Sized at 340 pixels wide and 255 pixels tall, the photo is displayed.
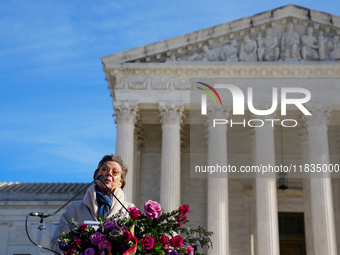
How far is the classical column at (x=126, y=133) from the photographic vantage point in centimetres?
2724

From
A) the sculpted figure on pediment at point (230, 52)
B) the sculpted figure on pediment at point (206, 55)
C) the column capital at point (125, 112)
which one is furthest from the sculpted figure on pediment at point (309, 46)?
the column capital at point (125, 112)

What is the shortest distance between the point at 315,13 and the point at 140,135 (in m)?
13.4

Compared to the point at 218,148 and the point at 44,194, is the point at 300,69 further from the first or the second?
the point at 44,194

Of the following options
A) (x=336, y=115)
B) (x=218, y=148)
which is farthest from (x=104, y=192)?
(x=336, y=115)

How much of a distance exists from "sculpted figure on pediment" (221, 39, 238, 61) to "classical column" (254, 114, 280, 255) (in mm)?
3855

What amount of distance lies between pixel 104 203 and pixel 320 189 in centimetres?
2236

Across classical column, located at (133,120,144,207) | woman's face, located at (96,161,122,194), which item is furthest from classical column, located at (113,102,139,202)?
woman's face, located at (96,161,122,194)

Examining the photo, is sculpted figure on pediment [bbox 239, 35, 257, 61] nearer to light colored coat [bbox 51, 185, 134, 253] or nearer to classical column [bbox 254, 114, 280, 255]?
classical column [bbox 254, 114, 280, 255]

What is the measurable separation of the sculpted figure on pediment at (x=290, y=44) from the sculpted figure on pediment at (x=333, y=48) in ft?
6.19

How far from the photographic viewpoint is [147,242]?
468 cm

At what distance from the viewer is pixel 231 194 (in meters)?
33.8

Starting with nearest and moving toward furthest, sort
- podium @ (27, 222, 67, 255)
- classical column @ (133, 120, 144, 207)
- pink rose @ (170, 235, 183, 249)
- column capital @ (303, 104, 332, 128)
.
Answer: pink rose @ (170, 235, 183, 249) < podium @ (27, 222, 67, 255) < column capital @ (303, 104, 332, 128) < classical column @ (133, 120, 144, 207)

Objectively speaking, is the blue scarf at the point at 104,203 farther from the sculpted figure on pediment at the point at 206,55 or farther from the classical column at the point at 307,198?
the classical column at the point at 307,198

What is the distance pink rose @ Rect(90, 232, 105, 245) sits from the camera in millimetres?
4617
